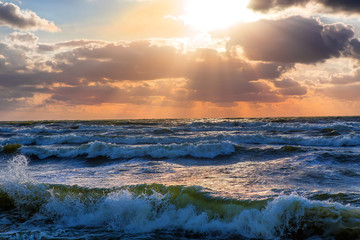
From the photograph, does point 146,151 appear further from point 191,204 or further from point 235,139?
point 191,204

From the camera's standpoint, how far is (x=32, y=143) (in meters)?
27.2

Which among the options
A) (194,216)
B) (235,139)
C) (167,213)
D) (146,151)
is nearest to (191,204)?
(194,216)

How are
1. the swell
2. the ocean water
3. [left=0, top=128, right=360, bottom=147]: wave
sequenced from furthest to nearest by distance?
[left=0, top=128, right=360, bottom=147]: wave → the ocean water → the swell

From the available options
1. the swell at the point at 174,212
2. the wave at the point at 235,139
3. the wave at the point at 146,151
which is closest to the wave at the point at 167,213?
the swell at the point at 174,212

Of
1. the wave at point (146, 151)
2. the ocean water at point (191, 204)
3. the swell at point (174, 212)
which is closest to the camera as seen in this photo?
the swell at point (174, 212)

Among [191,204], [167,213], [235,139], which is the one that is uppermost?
[235,139]

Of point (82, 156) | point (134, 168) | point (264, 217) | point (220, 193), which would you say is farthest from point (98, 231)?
point (82, 156)

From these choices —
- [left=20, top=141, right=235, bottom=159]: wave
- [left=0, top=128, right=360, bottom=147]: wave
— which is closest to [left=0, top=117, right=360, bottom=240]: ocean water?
[left=20, top=141, right=235, bottom=159]: wave

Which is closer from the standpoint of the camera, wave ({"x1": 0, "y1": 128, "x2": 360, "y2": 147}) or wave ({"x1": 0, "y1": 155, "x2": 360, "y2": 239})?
wave ({"x1": 0, "y1": 155, "x2": 360, "y2": 239})

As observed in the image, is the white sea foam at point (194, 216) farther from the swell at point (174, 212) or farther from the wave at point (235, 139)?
the wave at point (235, 139)

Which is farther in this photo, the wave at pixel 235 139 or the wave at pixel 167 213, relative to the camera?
the wave at pixel 235 139

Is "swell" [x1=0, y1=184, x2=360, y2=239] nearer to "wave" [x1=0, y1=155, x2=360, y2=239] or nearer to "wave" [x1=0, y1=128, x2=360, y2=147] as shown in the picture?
"wave" [x1=0, y1=155, x2=360, y2=239]

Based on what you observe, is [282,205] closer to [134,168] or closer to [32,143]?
[134,168]

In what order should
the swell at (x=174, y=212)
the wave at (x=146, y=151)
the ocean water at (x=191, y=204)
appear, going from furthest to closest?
the wave at (x=146, y=151) → the ocean water at (x=191, y=204) → the swell at (x=174, y=212)
